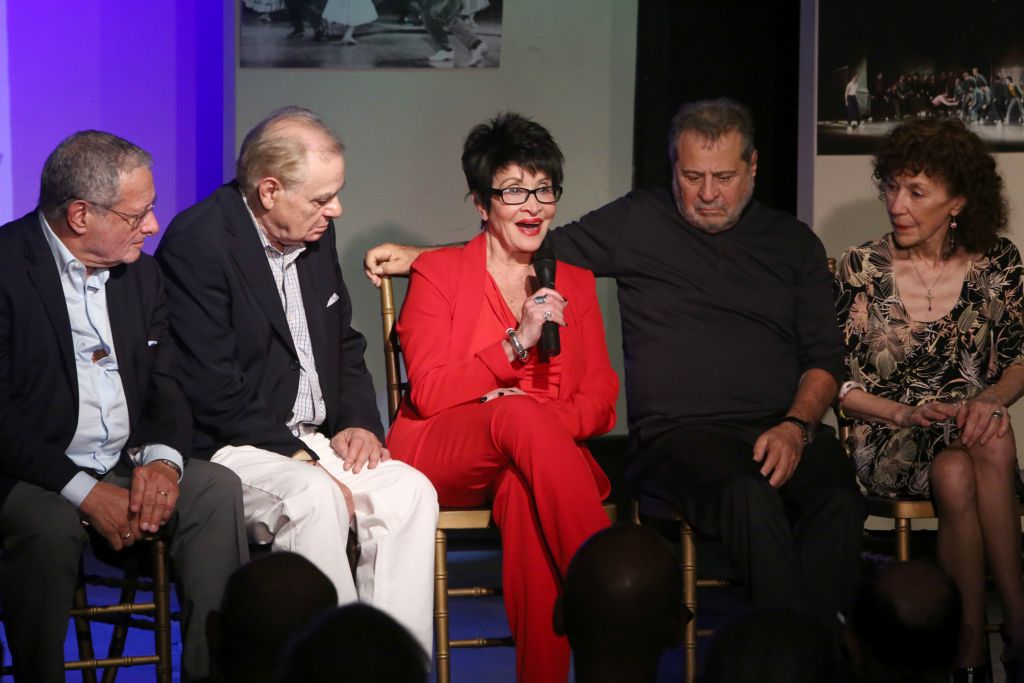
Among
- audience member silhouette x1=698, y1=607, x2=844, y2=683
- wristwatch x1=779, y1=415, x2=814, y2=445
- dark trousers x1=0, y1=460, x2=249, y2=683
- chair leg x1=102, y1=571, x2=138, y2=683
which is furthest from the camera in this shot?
wristwatch x1=779, y1=415, x2=814, y2=445

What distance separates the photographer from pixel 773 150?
15.5ft

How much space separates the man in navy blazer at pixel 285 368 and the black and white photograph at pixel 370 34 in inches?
55.6

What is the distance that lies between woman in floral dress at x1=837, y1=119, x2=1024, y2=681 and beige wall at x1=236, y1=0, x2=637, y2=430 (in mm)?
1350

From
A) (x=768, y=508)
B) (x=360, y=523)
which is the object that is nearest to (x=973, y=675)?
(x=768, y=508)

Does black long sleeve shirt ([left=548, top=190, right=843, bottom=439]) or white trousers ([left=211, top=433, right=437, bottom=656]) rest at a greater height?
black long sleeve shirt ([left=548, top=190, right=843, bottom=439])

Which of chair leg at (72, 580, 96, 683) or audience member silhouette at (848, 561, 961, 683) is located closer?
audience member silhouette at (848, 561, 961, 683)

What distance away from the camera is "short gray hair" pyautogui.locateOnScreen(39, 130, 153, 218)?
3.02 metres

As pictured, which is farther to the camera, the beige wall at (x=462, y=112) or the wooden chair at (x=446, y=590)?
the beige wall at (x=462, y=112)

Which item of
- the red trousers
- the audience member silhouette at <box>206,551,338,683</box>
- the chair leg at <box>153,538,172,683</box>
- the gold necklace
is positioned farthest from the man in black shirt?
the audience member silhouette at <box>206,551,338,683</box>

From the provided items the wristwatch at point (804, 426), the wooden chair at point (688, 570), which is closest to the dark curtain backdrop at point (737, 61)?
the wristwatch at point (804, 426)

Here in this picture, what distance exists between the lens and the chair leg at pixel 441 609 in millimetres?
3148

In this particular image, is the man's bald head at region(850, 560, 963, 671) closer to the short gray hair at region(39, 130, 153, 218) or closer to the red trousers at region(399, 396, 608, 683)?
the red trousers at region(399, 396, 608, 683)

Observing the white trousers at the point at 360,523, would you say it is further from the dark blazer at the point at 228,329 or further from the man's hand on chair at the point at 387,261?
the man's hand on chair at the point at 387,261

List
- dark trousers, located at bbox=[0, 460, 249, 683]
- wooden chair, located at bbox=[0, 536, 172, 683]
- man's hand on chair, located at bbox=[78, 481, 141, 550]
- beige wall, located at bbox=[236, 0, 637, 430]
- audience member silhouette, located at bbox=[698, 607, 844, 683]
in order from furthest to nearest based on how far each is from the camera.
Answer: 1. beige wall, located at bbox=[236, 0, 637, 430]
2. wooden chair, located at bbox=[0, 536, 172, 683]
3. man's hand on chair, located at bbox=[78, 481, 141, 550]
4. dark trousers, located at bbox=[0, 460, 249, 683]
5. audience member silhouette, located at bbox=[698, 607, 844, 683]
